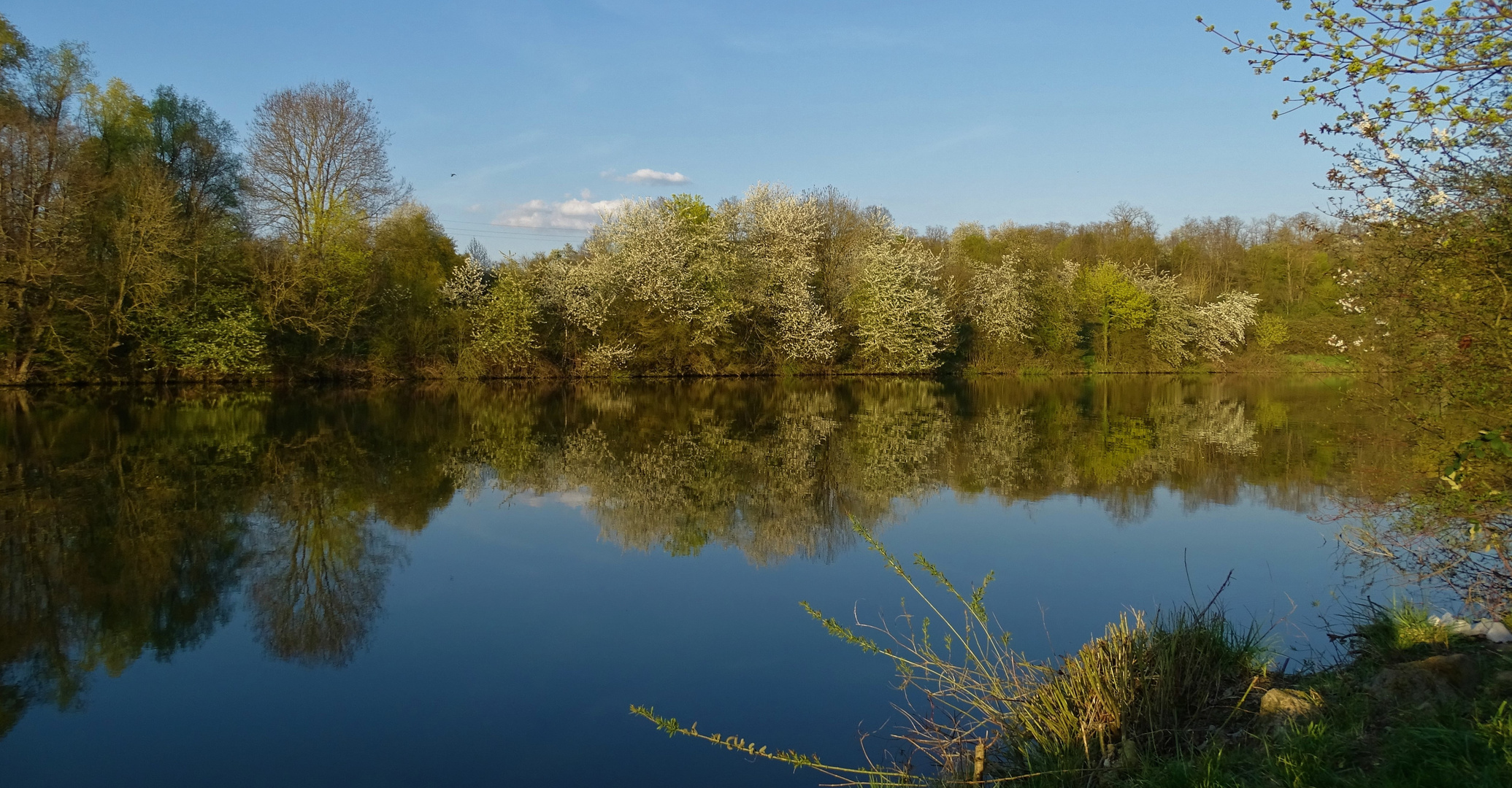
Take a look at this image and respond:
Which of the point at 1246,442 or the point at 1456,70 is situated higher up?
the point at 1456,70

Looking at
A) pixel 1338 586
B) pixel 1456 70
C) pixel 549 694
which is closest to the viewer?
pixel 1456 70

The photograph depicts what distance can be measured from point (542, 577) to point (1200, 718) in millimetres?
5175

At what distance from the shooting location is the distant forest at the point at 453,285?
25844mm

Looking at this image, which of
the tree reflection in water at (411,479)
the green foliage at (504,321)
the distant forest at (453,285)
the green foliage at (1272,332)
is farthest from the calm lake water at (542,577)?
the green foliage at (1272,332)

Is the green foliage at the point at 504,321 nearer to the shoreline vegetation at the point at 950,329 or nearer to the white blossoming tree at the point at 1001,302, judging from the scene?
the shoreline vegetation at the point at 950,329

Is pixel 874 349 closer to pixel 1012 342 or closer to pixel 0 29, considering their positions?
pixel 1012 342

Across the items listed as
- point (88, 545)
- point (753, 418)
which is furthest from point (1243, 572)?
point (753, 418)

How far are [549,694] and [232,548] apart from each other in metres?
4.77

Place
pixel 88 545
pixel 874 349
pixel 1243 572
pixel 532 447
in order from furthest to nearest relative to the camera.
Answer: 1. pixel 874 349
2. pixel 532 447
3. pixel 88 545
4. pixel 1243 572

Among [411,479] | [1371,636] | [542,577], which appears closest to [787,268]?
[411,479]

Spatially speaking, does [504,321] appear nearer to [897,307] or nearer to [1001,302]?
[897,307]

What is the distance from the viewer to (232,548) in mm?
8102

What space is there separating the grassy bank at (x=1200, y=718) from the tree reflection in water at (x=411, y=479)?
323 cm

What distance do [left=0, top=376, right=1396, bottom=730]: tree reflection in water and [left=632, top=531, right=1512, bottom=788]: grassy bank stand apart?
10.6 ft
